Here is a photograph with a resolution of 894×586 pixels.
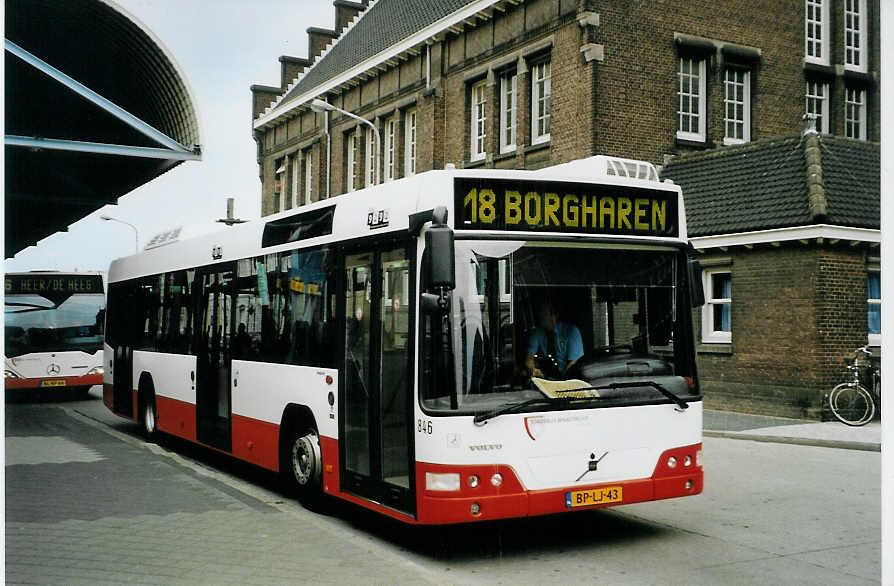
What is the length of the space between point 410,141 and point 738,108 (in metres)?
8.83

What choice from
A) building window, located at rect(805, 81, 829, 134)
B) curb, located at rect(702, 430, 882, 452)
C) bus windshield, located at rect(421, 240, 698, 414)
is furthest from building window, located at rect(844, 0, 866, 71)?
bus windshield, located at rect(421, 240, 698, 414)

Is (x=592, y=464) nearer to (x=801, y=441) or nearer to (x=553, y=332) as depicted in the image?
(x=553, y=332)

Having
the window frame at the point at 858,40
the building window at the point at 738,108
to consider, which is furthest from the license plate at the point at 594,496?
the window frame at the point at 858,40

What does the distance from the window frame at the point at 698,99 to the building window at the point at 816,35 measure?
3142 millimetres

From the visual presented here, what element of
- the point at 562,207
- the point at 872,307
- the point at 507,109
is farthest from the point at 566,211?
the point at 507,109

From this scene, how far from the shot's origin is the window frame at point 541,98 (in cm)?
2273

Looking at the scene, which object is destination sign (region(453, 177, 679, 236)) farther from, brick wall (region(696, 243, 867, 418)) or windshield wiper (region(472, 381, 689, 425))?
brick wall (region(696, 243, 867, 418))

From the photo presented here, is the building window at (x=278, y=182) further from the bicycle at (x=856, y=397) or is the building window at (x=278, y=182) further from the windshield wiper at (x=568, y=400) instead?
the windshield wiper at (x=568, y=400)

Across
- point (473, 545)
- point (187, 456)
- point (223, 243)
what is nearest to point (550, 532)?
point (473, 545)

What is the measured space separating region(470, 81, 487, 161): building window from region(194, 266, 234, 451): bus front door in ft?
45.5

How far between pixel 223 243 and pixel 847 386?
11.0m

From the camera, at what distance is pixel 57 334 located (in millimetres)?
21625

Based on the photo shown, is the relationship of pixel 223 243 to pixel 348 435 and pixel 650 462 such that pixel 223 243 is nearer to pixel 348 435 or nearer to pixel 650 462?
pixel 348 435
